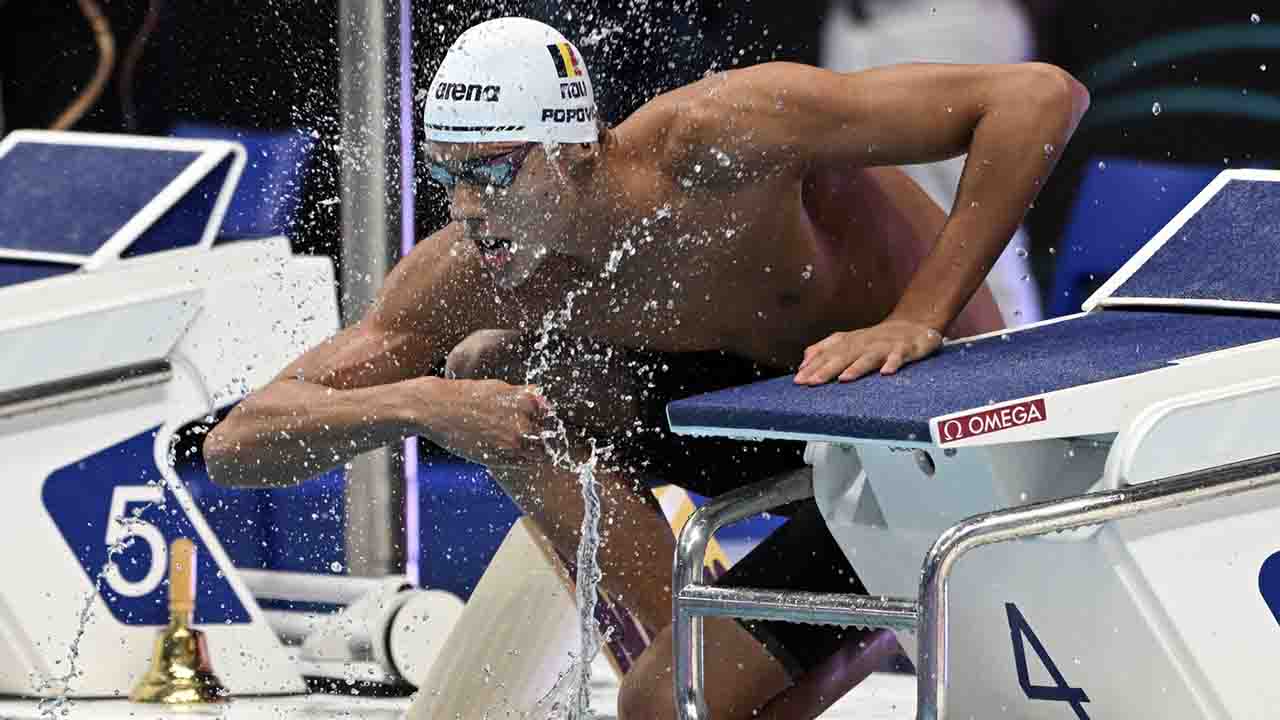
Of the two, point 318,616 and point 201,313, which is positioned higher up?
point 201,313

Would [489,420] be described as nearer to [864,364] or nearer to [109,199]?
[864,364]

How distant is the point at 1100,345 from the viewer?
2.88 m

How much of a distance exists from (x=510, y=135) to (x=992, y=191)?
733 millimetres

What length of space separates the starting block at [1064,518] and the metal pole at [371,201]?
8.60 feet

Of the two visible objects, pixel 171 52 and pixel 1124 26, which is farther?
pixel 171 52

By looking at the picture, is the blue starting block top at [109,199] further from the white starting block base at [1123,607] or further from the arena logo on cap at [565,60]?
the white starting block base at [1123,607]

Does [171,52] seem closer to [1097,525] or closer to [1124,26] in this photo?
[1124,26]

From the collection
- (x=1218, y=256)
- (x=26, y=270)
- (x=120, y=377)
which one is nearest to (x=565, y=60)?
(x=1218, y=256)

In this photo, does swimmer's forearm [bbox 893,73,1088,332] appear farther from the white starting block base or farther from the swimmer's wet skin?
the white starting block base

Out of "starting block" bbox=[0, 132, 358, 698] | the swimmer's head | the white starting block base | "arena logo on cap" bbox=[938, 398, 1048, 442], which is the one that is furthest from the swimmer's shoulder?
"starting block" bbox=[0, 132, 358, 698]

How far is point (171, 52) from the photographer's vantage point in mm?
5707

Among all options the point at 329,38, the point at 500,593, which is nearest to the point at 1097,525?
the point at 500,593

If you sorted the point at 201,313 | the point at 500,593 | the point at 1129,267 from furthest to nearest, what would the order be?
1. the point at 201,313
2. the point at 500,593
3. the point at 1129,267

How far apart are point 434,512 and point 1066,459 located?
3083 millimetres
